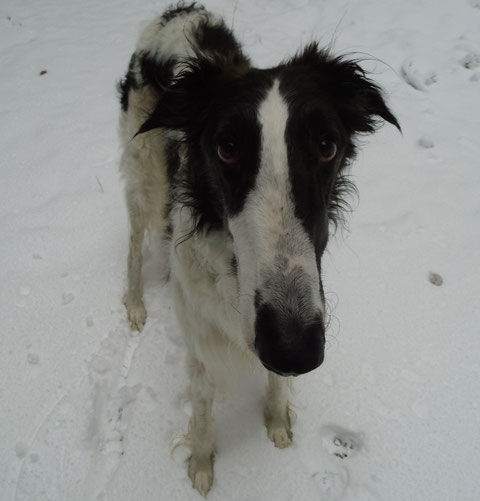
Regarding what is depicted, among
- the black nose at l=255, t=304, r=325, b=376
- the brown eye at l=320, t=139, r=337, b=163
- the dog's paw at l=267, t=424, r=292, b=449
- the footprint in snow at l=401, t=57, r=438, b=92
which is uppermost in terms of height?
the brown eye at l=320, t=139, r=337, b=163

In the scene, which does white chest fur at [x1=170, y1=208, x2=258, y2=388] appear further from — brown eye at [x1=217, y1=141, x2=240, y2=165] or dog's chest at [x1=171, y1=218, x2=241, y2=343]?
brown eye at [x1=217, y1=141, x2=240, y2=165]

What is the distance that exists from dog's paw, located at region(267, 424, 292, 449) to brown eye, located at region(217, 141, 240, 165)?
1.70 metres

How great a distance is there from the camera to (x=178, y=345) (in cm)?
293

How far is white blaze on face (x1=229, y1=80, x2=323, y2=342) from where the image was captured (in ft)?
4.29

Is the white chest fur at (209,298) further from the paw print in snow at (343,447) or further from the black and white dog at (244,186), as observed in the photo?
the paw print in snow at (343,447)

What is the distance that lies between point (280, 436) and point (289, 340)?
148 centimetres

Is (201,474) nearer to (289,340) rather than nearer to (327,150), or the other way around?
(289,340)

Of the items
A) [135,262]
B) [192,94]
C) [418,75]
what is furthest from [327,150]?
[418,75]

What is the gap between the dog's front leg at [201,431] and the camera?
2219 mm

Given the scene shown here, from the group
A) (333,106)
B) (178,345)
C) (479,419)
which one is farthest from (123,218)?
(479,419)

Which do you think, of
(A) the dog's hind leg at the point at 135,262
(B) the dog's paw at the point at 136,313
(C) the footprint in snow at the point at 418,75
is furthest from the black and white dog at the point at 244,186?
(C) the footprint in snow at the point at 418,75

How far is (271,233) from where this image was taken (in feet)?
4.45

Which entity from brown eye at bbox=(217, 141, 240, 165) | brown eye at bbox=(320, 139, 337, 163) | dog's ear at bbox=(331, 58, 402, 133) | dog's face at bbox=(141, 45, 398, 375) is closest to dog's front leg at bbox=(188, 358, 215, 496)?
dog's face at bbox=(141, 45, 398, 375)

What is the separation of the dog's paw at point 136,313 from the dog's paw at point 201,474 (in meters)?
1.04
